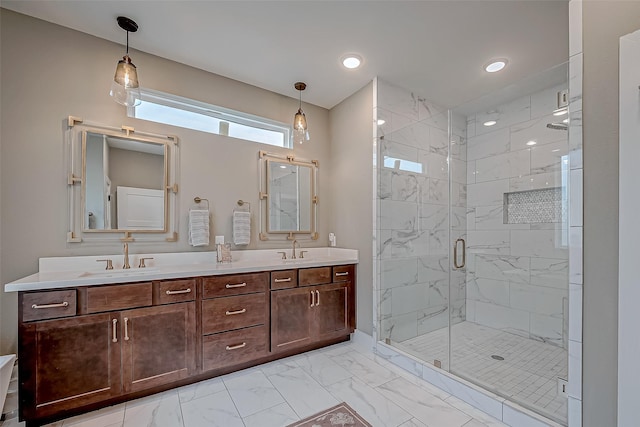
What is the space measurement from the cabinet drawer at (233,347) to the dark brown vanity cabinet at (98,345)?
0.38 ft

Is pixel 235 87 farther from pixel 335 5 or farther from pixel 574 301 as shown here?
pixel 574 301

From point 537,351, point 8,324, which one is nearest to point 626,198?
point 537,351

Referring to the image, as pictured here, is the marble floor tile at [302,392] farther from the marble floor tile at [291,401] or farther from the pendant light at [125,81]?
the pendant light at [125,81]

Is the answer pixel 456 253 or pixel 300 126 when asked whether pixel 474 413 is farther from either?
pixel 300 126

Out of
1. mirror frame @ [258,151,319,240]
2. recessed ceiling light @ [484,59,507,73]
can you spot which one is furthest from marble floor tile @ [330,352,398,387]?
recessed ceiling light @ [484,59,507,73]

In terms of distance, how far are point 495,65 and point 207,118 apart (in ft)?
9.09

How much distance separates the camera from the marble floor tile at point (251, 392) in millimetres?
1812

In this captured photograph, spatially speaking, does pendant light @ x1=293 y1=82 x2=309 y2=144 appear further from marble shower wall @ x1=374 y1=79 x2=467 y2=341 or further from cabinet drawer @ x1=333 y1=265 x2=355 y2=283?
cabinet drawer @ x1=333 y1=265 x2=355 y2=283

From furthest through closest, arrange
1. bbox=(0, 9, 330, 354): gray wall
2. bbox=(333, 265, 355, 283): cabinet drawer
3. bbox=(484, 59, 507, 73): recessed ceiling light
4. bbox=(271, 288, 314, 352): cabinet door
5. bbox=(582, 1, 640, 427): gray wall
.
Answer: bbox=(333, 265, 355, 283): cabinet drawer → bbox=(484, 59, 507, 73): recessed ceiling light → bbox=(271, 288, 314, 352): cabinet door → bbox=(0, 9, 330, 354): gray wall → bbox=(582, 1, 640, 427): gray wall

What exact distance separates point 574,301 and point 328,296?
5.92 feet

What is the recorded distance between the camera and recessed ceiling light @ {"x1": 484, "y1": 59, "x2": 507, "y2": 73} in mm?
2500

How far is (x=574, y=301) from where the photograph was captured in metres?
1.40

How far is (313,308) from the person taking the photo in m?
2.58

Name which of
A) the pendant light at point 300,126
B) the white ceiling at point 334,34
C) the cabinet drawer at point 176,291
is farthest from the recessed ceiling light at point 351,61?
the cabinet drawer at point 176,291
